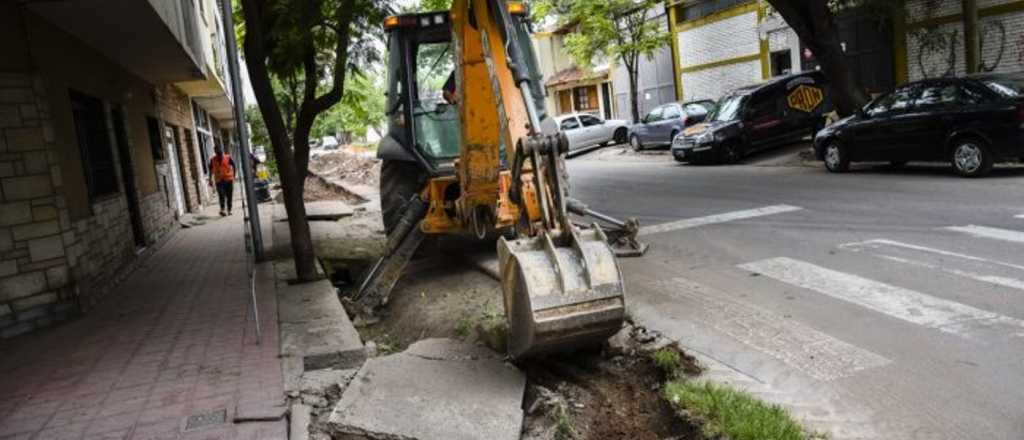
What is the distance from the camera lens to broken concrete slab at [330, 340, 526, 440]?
418cm

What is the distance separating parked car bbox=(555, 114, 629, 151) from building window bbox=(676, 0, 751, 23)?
4.42m

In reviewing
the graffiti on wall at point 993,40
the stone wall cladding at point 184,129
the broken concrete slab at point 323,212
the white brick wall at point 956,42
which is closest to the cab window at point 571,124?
the broken concrete slab at point 323,212

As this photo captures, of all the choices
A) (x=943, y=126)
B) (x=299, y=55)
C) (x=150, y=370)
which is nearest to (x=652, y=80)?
(x=943, y=126)

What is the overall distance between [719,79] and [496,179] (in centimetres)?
2088

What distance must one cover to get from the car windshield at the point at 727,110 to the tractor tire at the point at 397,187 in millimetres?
11292

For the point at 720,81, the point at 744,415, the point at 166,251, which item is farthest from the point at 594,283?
the point at 720,81

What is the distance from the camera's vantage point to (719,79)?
25609mm

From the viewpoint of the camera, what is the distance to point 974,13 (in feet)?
51.8

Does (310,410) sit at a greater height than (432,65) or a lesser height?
lesser

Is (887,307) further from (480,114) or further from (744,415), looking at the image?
(480,114)

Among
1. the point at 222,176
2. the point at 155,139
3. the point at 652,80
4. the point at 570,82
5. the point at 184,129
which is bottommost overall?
the point at 222,176

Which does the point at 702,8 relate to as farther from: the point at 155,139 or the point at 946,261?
the point at 946,261

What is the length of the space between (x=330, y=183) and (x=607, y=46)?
1132 centimetres

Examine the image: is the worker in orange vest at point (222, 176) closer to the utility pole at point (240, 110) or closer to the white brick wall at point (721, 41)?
the utility pole at point (240, 110)
